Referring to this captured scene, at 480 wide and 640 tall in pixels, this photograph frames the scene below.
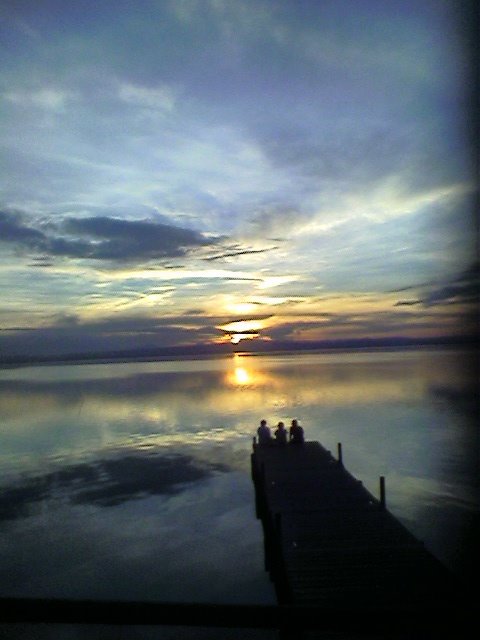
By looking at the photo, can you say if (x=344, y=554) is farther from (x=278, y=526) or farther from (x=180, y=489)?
(x=180, y=489)

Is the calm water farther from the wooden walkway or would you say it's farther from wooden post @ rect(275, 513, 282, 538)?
wooden post @ rect(275, 513, 282, 538)

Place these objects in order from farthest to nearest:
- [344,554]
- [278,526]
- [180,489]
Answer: [180,489] < [278,526] < [344,554]

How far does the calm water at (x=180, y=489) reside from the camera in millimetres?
9648

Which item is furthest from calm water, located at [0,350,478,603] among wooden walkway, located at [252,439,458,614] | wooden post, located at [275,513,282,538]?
wooden post, located at [275,513,282,538]

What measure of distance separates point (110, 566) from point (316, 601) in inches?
244

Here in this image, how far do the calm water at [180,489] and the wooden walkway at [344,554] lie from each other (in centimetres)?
69

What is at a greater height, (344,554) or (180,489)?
(344,554)

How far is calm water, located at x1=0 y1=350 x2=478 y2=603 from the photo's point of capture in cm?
965

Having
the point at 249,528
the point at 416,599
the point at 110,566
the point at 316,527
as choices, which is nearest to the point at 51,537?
the point at 110,566

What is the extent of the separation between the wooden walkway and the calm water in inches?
27.0

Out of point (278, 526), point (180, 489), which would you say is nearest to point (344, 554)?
point (278, 526)

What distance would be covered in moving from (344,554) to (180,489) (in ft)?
30.9

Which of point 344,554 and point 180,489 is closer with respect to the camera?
point 344,554

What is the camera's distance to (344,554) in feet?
22.6
